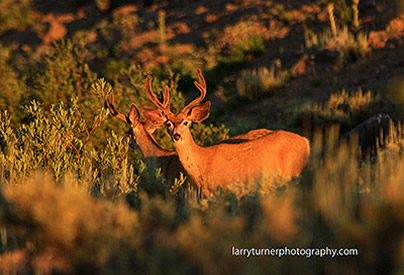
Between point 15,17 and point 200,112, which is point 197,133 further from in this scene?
point 15,17

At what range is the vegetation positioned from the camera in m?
4.23

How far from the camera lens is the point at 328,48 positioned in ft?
59.7

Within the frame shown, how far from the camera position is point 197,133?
12.6m

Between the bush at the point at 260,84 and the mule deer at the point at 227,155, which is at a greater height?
the bush at the point at 260,84

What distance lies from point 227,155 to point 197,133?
4.29m

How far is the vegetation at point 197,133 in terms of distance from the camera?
13.9ft

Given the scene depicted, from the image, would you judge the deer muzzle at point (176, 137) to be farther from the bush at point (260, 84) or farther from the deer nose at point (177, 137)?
the bush at point (260, 84)

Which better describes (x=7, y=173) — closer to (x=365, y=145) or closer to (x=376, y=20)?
(x=365, y=145)

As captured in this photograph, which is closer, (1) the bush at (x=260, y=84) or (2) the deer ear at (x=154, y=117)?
(2) the deer ear at (x=154, y=117)

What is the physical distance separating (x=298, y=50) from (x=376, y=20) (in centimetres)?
301

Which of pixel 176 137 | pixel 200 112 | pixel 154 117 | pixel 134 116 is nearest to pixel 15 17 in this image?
pixel 134 116

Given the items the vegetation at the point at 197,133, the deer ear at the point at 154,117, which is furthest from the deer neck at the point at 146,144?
the deer ear at the point at 154,117

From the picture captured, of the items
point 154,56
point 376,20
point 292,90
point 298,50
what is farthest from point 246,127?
point 154,56

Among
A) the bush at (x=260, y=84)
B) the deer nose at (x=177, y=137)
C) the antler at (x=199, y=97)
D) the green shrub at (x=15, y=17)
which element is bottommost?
the deer nose at (x=177, y=137)
